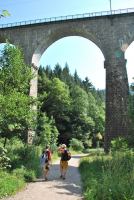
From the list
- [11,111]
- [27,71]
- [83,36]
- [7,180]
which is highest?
[83,36]

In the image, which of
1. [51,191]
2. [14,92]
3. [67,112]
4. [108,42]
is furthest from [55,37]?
[67,112]

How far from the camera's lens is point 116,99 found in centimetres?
2956

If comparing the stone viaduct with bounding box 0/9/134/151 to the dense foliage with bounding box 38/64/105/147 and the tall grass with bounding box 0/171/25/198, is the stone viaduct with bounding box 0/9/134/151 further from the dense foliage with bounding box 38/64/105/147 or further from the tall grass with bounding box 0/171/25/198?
the dense foliage with bounding box 38/64/105/147

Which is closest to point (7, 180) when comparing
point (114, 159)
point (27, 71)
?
point (114, 159)

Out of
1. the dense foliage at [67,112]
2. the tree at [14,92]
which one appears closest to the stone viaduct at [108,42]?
the tree at [14,92]

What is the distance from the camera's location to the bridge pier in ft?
95.6

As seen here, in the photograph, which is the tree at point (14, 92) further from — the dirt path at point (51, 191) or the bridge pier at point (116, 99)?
the bridge pier at point (116, 99)

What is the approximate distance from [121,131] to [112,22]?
29.6ft

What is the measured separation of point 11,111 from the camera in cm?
1606

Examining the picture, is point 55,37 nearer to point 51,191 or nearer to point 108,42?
point 108,42

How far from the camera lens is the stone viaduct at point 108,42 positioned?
1155 inches

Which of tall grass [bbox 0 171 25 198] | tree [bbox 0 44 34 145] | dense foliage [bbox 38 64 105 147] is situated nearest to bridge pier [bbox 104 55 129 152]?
tree [bbox 0 44 34 145]

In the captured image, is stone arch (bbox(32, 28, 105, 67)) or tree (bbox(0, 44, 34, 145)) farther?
stone arch (bbox(32, 28, 105, 67))

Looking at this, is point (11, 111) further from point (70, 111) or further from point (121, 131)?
point (70, 111)
